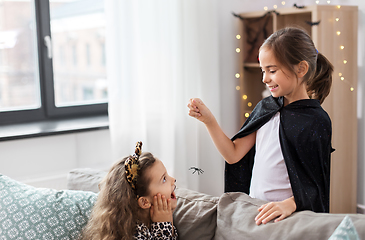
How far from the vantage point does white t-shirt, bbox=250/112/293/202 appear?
4.81 ft

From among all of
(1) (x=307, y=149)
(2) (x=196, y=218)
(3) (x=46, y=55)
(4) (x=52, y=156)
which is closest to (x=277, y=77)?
(1) (x=307, y=149)

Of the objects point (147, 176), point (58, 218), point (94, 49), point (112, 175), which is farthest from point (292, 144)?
point (94, 49)

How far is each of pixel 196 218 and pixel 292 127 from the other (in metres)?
0.48

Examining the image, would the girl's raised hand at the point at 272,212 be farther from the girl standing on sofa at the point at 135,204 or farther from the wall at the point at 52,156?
the wall at the point at 52,156

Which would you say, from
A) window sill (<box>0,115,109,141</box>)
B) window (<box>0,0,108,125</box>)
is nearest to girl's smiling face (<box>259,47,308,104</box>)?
window sill (<box>0,115,109,141</box>)

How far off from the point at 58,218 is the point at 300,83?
3.27 ft

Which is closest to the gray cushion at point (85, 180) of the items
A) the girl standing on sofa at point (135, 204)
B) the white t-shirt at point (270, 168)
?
the girl standing on sofa at point (135, 204)

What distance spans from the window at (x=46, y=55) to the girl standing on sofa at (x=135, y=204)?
1325 millimetres

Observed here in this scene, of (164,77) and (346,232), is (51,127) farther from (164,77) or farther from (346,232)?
(346,232)

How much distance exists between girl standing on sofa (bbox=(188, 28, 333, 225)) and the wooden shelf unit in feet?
3.18

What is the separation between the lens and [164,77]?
244cm

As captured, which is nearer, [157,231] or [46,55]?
[157,231]

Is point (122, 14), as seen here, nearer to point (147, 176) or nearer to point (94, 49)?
point (94, 49)

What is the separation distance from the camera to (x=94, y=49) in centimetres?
280
